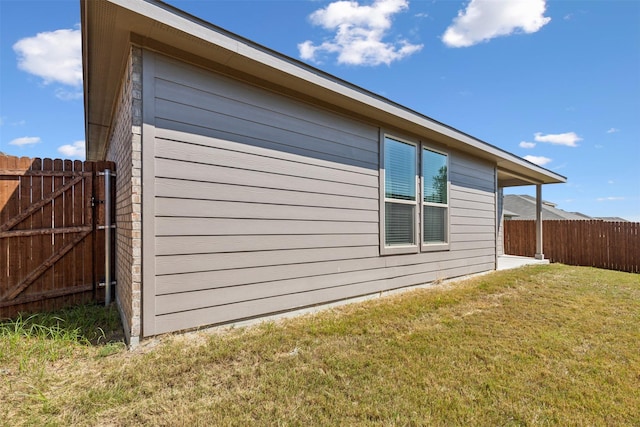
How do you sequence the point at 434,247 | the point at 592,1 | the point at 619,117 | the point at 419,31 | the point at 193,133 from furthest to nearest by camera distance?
the point at 619,117
the point at 419,31
the point at 592,1
the point at 434,247
the point at 193,133

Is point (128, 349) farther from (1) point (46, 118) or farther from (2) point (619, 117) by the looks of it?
(2) point (619, 117)

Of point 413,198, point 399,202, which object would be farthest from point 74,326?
point 413,198

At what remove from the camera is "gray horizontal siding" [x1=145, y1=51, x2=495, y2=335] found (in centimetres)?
287

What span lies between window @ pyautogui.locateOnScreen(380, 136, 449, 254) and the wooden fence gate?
4.11 metres

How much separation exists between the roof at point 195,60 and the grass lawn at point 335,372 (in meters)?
2.72

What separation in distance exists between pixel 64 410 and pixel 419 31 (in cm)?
895

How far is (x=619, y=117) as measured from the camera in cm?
1503

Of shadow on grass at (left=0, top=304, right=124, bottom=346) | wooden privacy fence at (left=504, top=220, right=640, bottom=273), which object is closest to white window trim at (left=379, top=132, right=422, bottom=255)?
shadow on grass at (left=0, top=304, right=124, bottom=346)

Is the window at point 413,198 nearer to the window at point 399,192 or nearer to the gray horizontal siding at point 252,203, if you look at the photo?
the window at point 399,192

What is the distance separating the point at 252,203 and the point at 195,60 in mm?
1539

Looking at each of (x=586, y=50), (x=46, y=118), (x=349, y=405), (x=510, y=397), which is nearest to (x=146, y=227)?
(x=349, y=405)

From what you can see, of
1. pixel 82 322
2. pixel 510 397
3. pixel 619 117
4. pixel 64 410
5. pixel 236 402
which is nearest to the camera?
pixel 64 410

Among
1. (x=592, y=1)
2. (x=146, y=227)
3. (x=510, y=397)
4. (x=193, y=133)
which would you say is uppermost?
(x=592, y=1)

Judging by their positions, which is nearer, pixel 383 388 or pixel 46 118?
pixel 383 388
